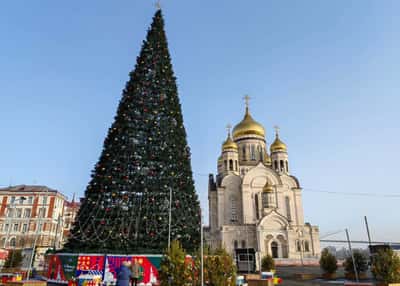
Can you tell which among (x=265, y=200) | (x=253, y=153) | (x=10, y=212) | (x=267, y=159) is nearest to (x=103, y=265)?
(x=265, y=200)

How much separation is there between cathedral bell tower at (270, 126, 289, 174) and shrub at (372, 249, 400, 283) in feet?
124

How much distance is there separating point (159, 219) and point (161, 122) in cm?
567

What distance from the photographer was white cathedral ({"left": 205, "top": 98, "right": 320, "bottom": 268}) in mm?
43812

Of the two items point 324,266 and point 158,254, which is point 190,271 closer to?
point 158,254

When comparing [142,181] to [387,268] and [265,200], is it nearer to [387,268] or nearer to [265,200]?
[387,268]

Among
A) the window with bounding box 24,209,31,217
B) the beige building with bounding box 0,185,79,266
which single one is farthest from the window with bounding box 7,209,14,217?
the window with bounding box 24,209,31,217

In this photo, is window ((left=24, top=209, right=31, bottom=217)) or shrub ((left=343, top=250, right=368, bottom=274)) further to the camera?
window ((left=24, top=209, right=31, bottom=217))

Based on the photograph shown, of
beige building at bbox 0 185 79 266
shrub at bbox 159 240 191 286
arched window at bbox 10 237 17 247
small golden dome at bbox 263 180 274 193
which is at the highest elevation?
small golden dome at bbox 263 180 274 193

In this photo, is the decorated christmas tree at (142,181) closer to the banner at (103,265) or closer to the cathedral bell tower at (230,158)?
the banner at (103,265)

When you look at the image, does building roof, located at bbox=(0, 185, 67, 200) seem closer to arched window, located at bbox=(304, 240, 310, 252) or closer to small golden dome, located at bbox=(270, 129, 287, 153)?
small golden dome, located at bbox=(270, 129, 287, 153)

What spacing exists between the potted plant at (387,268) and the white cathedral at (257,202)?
23.7m

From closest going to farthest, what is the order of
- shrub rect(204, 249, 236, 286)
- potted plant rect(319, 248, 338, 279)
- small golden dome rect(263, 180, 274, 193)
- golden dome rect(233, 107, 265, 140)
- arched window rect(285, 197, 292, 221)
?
shrub rect(204, 249, 236, 286) → potted plant rect(319, 248, 338, 279) → small golden dome rect(263, 180, 274, 193) → arched window rect(285, 197, 292, 221) → golden dome rect(233, 107, 265, 140)

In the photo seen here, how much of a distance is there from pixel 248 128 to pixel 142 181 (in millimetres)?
42849

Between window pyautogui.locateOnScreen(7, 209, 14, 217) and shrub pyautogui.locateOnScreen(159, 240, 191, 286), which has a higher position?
window pyautogui.locateOnScreen(7, 209, 14, 217)
